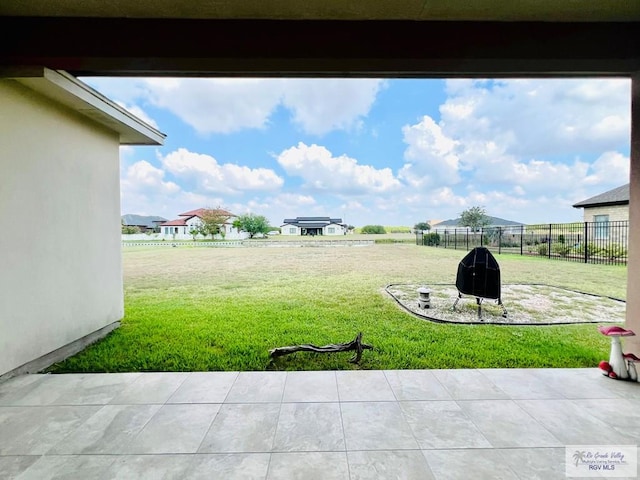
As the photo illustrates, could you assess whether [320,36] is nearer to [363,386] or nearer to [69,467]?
[363,386]

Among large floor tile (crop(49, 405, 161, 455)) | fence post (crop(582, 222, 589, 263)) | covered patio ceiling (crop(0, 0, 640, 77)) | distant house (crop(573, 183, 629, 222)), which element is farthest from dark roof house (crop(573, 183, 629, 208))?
large floor tile (crop(49, 405, 161, 455))

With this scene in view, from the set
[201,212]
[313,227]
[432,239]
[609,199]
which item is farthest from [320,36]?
[313,227]

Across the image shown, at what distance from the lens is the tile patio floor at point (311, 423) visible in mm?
1524

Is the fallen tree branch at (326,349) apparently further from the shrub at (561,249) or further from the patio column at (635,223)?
the shrub at (561,249)

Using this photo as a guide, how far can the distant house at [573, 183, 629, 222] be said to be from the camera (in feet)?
36.2

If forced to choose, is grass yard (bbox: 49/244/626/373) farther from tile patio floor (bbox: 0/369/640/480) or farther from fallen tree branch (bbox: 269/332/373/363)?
tile patio floor (bbox: 0/369/640/480)

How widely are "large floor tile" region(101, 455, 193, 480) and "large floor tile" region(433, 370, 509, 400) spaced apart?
1859 millimetres

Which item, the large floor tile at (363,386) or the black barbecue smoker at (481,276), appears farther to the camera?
the black barbecue smoker at (481,276)

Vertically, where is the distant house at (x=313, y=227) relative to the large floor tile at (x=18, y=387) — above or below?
above

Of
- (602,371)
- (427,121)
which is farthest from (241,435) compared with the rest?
(427,121)

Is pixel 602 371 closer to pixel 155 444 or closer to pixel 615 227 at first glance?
pixel 155 444

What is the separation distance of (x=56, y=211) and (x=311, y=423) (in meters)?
3.21

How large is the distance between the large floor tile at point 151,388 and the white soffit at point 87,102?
8.43ft

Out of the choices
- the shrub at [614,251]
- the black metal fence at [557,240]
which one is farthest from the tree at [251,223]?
the shrub at [614,251]
